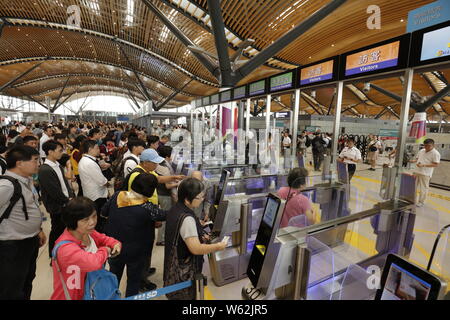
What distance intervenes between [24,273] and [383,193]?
4461 mm

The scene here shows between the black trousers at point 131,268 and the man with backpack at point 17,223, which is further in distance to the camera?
the black trousers at point 131,268

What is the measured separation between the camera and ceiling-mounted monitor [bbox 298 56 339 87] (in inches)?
185

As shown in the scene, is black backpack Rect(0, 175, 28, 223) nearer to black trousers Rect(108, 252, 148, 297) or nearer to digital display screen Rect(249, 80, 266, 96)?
black trousers Rect(108, 252, 148, 297)

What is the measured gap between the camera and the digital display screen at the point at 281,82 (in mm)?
6098

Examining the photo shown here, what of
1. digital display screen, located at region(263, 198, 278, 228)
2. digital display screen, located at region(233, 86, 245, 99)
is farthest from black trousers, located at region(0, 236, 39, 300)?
digital display screen, located at region(233, 86, 245, 99)

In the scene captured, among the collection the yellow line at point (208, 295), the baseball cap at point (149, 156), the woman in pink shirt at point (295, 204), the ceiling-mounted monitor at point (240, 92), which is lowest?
the yellow line at point (208, 295)

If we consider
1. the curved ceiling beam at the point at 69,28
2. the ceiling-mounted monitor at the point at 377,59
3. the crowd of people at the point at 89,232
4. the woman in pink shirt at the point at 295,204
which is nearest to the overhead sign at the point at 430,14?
the ceiling-mounted monitor at the point at 377,59

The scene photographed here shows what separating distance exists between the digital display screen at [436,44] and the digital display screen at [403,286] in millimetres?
3422

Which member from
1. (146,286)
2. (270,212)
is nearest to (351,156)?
(270,212)

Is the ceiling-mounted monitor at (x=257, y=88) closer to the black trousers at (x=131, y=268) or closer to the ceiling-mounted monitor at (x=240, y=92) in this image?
the ceiling-mounted monitor at (x=240, y=92)

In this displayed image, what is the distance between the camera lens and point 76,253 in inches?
54.1
